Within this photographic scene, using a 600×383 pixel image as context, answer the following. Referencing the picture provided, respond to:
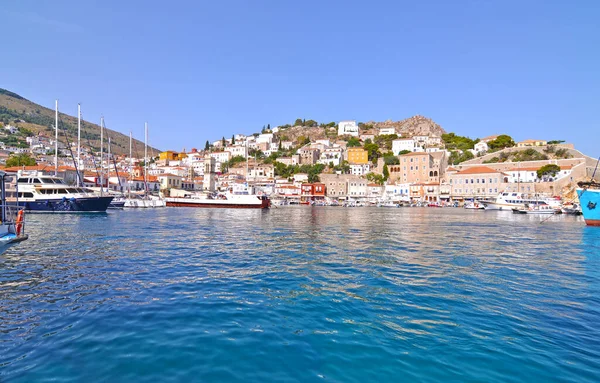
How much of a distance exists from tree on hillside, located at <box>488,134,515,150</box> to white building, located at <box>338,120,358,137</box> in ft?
176

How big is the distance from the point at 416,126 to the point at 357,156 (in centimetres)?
4585

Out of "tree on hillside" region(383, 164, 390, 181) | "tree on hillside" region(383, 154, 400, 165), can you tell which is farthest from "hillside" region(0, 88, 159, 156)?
"tree on hillside" region(383, 154, 400, 165)

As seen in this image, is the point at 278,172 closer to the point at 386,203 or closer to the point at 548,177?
the point at 386,203

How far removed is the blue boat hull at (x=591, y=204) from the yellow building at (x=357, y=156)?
81502mm

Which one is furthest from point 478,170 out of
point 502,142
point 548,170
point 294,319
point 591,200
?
point 294,319

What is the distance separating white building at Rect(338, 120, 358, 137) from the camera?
449ft

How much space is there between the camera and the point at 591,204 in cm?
2361

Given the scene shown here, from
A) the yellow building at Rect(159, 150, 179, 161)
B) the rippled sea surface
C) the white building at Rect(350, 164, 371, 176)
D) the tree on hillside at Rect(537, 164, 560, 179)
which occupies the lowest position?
the rippled sea surface

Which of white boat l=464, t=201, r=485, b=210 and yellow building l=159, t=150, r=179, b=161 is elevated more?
yellow building l=159, t=150, r=179, b=161

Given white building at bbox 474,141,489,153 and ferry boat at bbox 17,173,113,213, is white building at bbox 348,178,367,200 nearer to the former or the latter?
white building at bbox 474,141,489,153

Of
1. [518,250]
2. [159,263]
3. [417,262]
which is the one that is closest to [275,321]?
[159,263]

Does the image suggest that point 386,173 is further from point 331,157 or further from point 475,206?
point 475,206

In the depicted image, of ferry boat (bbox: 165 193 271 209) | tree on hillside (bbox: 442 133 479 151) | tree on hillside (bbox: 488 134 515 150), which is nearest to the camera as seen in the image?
ferry boat (bbox: 165 193 271 209)

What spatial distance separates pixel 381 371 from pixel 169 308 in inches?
148
